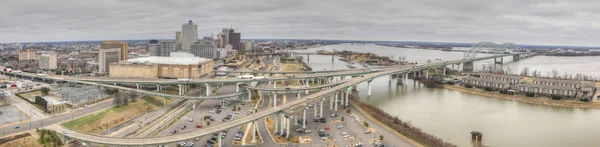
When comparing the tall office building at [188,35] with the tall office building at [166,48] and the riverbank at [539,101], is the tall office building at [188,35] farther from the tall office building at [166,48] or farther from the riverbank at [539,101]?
the riverbank at [539,101]

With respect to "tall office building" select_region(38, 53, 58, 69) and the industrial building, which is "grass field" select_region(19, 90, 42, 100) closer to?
the industrial building

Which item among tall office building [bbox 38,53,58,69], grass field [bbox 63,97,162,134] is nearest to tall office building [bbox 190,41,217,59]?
tall office building [bbox 38,53,58,69]

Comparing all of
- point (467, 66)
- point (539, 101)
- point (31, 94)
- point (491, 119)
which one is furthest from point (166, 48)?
point (491, 119)

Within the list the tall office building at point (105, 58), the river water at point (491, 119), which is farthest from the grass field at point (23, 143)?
the tall office building at point (105, 58)

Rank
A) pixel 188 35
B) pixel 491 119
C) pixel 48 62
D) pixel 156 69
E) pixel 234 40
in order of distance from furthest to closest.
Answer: pixel 234 40 → pixel 188 35 → pixel 48 62 → pixel 156 69 → pixel 491 119

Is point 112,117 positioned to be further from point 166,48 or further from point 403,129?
point 166,48

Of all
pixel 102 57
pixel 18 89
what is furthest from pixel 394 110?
pixel 102 57
